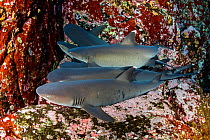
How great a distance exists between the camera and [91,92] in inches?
83.8

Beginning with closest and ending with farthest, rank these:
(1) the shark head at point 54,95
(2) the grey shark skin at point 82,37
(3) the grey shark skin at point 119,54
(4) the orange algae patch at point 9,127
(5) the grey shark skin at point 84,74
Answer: (1) the shark head at point 54,95 < (4) the orange algae patch at point 9,127 < (5) the grey shark skin at point 84,74 < (3) the grey shark skin at point 119,54 < (2) the grey shark skin at point 82,37

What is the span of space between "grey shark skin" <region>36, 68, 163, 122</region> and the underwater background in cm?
37

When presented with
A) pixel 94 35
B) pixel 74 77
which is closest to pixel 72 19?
pixel 94 35

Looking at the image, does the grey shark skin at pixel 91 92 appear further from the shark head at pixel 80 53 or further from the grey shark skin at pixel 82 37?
the grey shark skin at pixel 82 37

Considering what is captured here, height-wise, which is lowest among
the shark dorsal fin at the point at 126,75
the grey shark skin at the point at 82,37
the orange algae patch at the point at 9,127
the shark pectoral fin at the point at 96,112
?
the orange algae patch at the point at 9,127

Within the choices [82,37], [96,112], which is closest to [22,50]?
[82,37]

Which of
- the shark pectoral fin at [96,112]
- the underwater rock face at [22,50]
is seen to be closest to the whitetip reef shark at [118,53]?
the underwater rock face at [22,50]

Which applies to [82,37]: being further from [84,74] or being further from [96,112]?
[96,112]

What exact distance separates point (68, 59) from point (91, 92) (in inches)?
67.9

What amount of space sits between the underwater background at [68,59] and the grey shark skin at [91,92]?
0.37 m

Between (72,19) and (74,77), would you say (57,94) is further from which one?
(72,19)

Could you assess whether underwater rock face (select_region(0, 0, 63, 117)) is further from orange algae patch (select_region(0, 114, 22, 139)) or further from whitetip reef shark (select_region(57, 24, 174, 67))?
whitetip reef shark (select_region(57, 24, 174, 67))

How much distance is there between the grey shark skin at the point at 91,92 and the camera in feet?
6.73

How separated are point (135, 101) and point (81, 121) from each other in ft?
3.32
